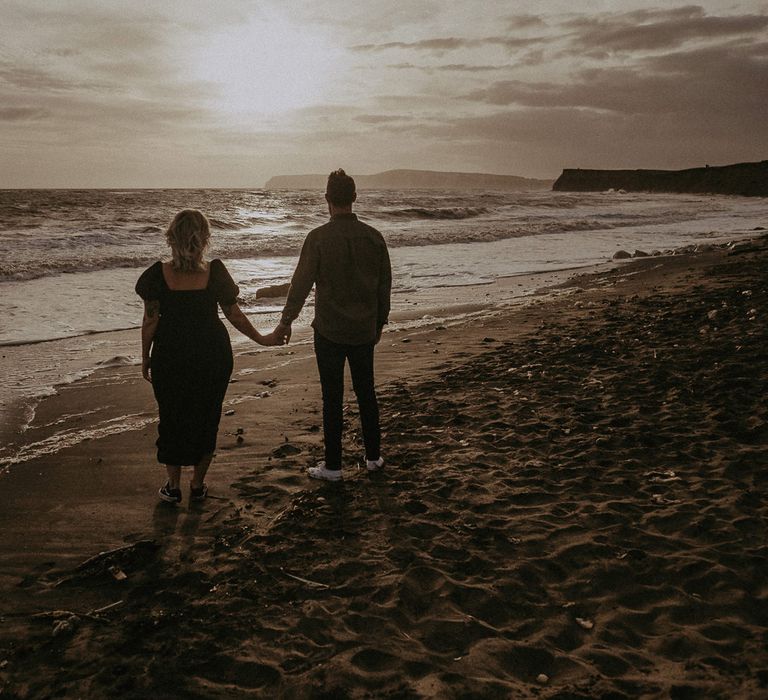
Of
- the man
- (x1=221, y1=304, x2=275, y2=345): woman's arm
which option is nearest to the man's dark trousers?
the man

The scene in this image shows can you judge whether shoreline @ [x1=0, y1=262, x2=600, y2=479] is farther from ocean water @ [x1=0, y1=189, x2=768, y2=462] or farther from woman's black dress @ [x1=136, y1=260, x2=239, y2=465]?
woman's black dress @ [x1=136, y1=260, x2=239, y2=465]

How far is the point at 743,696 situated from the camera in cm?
249

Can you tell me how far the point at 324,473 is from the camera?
4.57 metres

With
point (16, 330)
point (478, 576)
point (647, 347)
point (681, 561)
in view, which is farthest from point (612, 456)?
point (16, 330)

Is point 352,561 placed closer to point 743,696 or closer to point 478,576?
point 478,576

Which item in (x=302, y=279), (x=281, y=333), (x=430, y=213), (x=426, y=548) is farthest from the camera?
(x=430, y=213)

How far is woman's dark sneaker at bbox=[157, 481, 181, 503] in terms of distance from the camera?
14.1ft

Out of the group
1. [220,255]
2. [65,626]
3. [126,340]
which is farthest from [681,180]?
[65,626]

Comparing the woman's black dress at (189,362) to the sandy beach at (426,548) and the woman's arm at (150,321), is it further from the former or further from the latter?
the sandy beach at (426,548)

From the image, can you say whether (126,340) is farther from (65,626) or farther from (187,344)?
(65,626)

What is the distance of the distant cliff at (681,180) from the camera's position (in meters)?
78.1

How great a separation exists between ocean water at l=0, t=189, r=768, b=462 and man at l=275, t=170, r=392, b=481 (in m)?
3.72

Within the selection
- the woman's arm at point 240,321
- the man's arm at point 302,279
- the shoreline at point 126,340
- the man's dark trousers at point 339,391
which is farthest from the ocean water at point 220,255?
the man's dark trousers at point 339,391

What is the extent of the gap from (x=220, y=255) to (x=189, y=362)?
1513 cm
